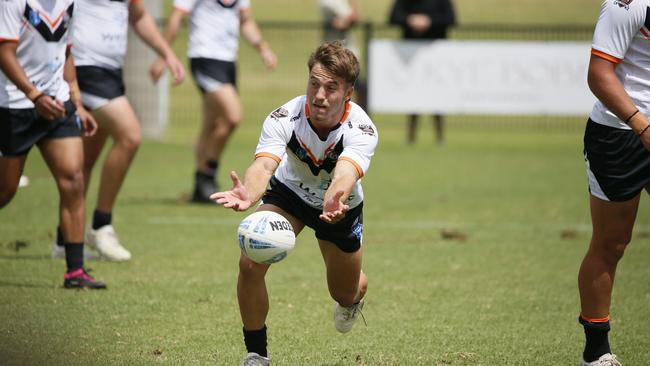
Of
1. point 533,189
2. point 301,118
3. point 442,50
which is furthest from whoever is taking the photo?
point 442,50

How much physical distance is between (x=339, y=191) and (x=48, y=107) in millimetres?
2660

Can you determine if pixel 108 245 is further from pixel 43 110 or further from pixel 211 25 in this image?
pixel 211 25

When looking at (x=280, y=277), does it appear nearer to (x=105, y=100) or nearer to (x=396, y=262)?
(x=396, y=262)

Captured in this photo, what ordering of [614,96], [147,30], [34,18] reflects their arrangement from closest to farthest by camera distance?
1. [614,96]
2. [34,18]
3. [147,30]

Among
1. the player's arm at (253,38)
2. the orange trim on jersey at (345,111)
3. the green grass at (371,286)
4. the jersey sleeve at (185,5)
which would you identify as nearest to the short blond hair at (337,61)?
the orange trim on jersey at (345,111)

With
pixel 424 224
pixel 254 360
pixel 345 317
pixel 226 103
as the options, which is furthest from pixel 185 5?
pixel 254 360

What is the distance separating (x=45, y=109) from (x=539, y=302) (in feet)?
11.7

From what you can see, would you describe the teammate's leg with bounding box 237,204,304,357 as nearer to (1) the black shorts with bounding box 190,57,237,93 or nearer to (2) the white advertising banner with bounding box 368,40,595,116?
(1) the black shorts with bounding box 190,57,237,93

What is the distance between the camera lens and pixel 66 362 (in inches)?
211

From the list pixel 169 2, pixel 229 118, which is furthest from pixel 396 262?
pixel 169 2

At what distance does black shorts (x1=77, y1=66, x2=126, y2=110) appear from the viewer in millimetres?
8430

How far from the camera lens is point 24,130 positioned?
22.7 ft

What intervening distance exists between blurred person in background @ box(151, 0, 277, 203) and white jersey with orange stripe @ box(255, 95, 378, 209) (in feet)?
19.0

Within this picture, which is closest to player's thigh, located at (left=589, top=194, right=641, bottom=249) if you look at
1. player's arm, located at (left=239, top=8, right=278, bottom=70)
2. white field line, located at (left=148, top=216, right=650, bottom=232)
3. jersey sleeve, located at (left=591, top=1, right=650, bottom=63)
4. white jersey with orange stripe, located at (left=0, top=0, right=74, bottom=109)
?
jersey sleeve, located at (left=591, top=1, right=650, bottom=63)
